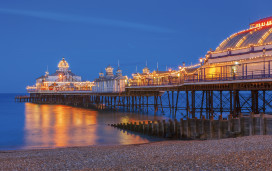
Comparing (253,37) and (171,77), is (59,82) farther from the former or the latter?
(253,37)

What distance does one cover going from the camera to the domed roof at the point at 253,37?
35469 millimetres

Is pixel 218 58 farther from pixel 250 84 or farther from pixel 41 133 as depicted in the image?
pixel 41 133

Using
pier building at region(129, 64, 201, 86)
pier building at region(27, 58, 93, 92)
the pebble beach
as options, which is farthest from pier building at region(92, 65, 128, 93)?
the pebble beach

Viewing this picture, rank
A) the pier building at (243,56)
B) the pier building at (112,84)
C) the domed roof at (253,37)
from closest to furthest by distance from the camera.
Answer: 1. the pier building at (243,56)
2. the domed roof at (253,37)
3. the pier building at (112,84)

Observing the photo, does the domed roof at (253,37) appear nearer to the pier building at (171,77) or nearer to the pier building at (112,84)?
the pier building at (171,77)

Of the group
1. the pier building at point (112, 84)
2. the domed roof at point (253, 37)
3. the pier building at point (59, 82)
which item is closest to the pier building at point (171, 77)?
the pier building at point (112, 84)

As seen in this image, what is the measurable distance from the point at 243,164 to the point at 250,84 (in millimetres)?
19317

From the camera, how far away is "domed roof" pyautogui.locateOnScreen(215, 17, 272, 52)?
116 ft

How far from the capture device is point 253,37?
122ft

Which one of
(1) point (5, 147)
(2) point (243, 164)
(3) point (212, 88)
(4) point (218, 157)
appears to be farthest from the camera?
(3) point (212, 88)

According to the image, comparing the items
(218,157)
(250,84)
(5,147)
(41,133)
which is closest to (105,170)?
(218,157)

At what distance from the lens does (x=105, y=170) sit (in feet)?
38.9

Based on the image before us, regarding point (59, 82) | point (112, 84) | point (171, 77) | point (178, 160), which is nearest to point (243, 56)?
point (171, 77)

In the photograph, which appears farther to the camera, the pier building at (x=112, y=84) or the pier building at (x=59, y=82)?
the pier building at (x=59, y=82)
